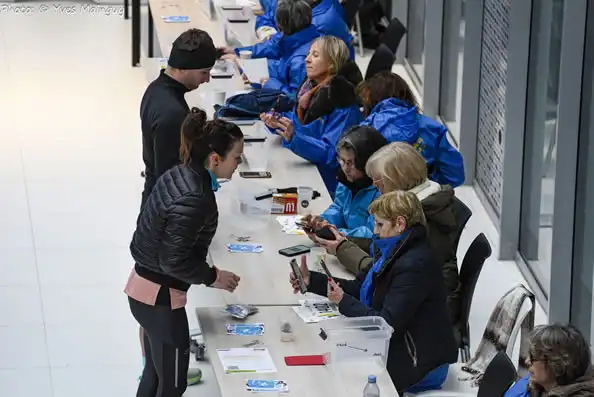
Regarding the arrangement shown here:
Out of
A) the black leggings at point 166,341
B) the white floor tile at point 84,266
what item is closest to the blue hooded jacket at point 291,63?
the white floor tile at point 84,266

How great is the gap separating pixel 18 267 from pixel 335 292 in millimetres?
3509

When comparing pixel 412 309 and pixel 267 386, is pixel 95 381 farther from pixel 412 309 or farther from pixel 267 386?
pixel 412 309

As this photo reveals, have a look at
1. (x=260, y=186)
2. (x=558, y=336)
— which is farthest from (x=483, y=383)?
(x=260, y=186)

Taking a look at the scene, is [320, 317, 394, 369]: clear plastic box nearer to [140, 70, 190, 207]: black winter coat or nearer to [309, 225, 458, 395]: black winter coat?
[309, 225, 458, 395]: black winter coat

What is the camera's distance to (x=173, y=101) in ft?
22.7

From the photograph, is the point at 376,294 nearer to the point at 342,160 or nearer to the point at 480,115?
the point at 342,160

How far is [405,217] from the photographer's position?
5.58m

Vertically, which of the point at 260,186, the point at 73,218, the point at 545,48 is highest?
the point at 545,48

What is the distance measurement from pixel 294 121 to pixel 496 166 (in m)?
1.85

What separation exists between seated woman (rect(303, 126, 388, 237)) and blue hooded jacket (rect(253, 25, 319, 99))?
2.24 meters

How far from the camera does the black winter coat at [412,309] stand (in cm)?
558

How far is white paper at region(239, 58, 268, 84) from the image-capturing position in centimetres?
957

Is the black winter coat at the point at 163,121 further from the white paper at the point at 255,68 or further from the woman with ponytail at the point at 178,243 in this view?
the white paper at the point at 255,68

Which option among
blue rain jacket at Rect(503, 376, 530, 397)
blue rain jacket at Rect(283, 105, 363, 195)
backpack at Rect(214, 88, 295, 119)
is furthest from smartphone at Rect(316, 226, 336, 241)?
backpack at Rect(214, 88, 295, 119)
